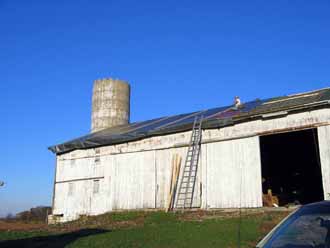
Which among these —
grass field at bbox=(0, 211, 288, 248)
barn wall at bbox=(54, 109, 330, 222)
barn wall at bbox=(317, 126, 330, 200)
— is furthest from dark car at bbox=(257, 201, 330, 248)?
barn wall at bbox=(54, 109, 330, 222)

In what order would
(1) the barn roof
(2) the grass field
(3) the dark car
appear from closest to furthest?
(3) the dark car → (2) the grass field → (1) the barn roof

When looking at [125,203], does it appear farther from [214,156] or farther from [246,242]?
[246,242]

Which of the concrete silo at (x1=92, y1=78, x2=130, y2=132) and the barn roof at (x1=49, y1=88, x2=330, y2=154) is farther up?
the concrete silo at (x1=92, y1=78, x2=130, y2=132)

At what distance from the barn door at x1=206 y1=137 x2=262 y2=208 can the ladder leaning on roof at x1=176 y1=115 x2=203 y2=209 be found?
647mm

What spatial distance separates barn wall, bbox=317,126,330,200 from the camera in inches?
581

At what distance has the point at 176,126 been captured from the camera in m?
18.5

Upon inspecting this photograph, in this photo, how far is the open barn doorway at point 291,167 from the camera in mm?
20381

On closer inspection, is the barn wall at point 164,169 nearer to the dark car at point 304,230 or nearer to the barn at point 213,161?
the barn at point 213,161

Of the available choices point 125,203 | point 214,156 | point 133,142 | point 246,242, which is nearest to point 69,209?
point 125,203

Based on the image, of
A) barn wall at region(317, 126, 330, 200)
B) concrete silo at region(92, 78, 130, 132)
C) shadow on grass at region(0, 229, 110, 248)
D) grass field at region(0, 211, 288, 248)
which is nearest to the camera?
grass field at region(0, 211, 288, 248)

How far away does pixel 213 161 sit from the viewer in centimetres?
1728

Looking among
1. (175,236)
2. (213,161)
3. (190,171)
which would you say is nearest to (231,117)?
(213,161)

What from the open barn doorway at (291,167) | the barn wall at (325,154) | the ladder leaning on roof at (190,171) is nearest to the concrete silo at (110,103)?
the open barn doorway at (291,167)

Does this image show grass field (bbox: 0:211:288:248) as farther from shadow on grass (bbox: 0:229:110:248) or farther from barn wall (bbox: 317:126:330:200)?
barn wall (bbox: 317:126:330:200)
